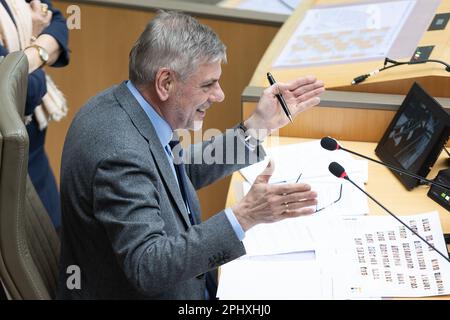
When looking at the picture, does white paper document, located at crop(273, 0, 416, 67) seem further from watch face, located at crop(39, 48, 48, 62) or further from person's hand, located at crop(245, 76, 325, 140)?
watch face, located at crop(39, 48, 48, 62)

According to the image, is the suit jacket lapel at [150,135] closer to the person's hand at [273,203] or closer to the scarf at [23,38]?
the person's hand at [273,203]

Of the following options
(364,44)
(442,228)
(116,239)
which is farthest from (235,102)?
(116,239)

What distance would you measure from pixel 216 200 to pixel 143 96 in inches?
50.5

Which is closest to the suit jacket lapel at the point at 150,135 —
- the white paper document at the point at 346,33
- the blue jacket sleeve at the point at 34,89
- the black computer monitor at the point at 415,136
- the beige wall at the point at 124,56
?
the blue jacket sleeve at the point at 34,89

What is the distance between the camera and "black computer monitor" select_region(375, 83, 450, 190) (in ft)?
5.53

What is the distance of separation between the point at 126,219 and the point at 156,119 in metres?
0.26

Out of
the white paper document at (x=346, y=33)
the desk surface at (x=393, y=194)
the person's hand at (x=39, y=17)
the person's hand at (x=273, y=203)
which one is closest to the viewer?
the person's hand at (x=273, y=203)

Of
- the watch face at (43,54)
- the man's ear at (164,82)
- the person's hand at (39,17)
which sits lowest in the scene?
the watch face at (43,54)

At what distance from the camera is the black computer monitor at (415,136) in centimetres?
169

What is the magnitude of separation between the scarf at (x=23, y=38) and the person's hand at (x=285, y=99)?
667 millimetres

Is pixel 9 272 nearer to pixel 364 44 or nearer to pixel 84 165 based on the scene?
pixel 84 165

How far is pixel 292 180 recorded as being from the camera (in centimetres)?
179

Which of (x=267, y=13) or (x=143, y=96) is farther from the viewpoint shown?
(x=267, y=13)

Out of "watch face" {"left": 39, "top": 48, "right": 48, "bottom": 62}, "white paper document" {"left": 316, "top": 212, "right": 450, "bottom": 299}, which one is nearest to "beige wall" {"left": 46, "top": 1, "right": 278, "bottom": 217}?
"watch face" {"left": 39, "top": 48, "right": 48, "bottom": 62}
